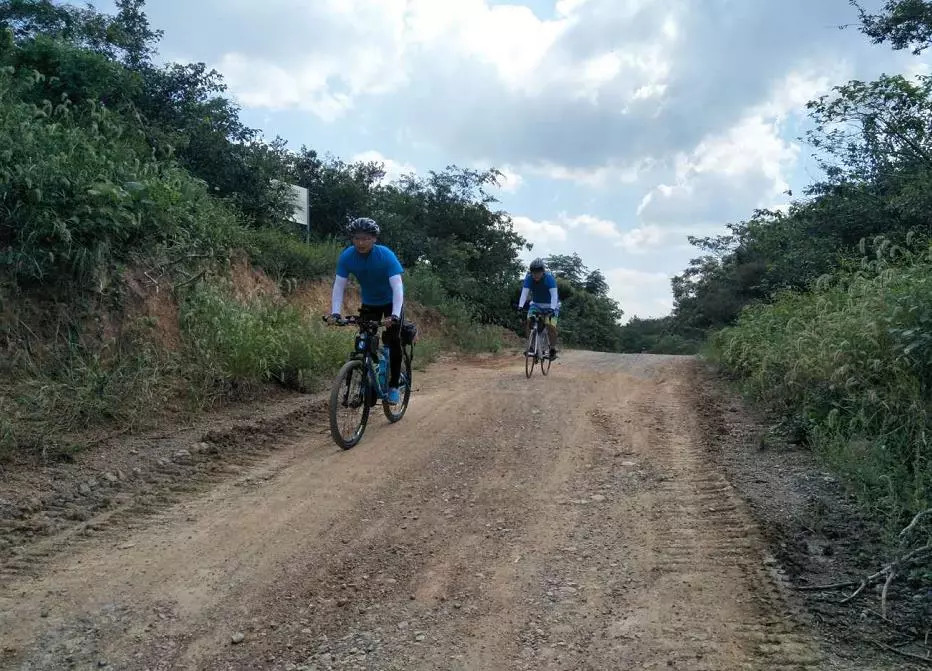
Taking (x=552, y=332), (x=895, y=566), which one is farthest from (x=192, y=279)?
(x=895, y=566)

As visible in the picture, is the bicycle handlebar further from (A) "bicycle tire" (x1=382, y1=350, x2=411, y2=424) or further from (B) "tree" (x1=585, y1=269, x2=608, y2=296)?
(B) "tree" (x1=585, y1=269, x2=608, y2=296)

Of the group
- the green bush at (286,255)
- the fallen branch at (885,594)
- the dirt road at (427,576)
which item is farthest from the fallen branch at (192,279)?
the fallen branch at (885,594)

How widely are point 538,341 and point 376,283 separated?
537 cm

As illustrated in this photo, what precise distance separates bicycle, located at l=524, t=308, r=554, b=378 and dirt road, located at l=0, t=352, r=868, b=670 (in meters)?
5.59

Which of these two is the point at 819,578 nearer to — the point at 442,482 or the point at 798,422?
the point at 442,482

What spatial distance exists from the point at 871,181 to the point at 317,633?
45.5 feet

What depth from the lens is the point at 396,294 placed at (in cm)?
684

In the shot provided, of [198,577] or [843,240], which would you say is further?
[843,240]

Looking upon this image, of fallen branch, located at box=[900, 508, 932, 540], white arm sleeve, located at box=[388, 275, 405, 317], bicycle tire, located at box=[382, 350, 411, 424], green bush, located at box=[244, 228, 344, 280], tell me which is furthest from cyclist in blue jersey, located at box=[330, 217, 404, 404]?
green bush, located at box=[244, 228, 344, 280]

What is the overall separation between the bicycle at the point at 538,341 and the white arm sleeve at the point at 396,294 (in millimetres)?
5253

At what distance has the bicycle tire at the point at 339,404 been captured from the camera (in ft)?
20.6

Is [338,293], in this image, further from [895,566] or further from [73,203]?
[895,566]

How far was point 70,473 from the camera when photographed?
5.20 metres

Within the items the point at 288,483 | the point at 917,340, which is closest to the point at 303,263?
the point at 288,483
